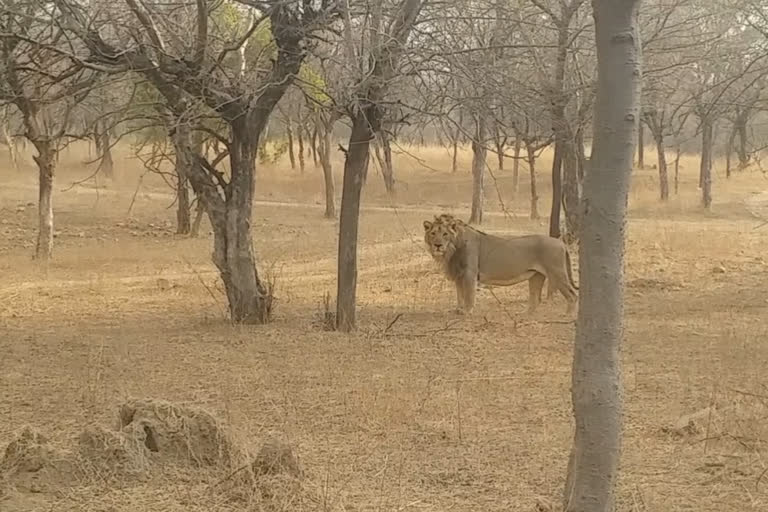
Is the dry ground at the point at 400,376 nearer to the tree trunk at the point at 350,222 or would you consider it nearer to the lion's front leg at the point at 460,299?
the lion's front leg at the point at 460,299

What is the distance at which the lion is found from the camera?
1265 centimetres

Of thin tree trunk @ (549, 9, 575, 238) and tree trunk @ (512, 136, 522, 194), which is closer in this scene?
thin tree trunk @ (549, 9, 575, 238)

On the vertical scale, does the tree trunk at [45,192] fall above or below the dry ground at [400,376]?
above

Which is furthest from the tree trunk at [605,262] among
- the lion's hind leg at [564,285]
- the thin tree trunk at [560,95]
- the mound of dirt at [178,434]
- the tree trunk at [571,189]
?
the tree trunk at [571,189]

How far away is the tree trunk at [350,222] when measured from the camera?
11.0 m

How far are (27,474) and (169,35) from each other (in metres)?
6.48

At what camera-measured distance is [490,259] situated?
12.7 metres

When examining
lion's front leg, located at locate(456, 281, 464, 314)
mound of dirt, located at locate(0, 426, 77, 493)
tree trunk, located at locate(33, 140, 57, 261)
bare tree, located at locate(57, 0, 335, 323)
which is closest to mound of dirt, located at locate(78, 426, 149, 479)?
mound of dirt, located at locate(0, 426, 77, 493)

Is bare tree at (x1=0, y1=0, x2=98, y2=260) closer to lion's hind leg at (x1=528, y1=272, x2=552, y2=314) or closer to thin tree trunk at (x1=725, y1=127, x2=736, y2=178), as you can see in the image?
lion's hind leg at (x1=528, y1=272, x2=552, y2=314)

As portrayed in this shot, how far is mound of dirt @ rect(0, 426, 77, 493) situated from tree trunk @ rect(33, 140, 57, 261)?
41.2 feet

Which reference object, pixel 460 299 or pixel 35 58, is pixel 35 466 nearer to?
pixel 35 58

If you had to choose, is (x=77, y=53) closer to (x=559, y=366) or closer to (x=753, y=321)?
(x=559, y=366)

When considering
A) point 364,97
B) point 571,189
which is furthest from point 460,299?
point 571,189

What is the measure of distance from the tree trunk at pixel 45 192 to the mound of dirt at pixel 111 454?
12.7 m
